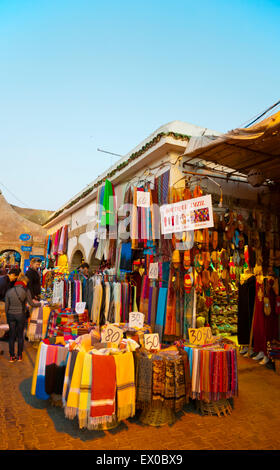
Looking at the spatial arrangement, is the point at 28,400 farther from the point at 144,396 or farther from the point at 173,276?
the point at 173,276

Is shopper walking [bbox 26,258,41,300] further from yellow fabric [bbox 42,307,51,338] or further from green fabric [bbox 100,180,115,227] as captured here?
green fabric [bbox 100,180,115,227]

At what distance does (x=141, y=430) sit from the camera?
316 cm

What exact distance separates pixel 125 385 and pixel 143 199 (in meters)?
3.60

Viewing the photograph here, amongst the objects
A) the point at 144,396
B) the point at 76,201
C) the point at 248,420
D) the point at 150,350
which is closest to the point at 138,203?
the point at 150,350

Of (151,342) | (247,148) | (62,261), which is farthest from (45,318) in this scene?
(62,261)

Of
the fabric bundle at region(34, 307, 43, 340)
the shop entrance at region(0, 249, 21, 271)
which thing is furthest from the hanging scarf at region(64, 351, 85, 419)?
the shop entrance at region(0, 249, 21, 271)

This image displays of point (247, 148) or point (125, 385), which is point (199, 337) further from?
point (247, 148)

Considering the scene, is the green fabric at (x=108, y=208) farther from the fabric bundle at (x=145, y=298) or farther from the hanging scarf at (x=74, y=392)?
the hanging scarf at (x=74, y=392)

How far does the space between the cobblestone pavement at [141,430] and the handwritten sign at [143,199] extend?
11.6ft

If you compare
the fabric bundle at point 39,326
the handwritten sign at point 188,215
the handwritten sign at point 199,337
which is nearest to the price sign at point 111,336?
the handwritten sign at point 199,337

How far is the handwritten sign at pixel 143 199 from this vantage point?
5852mm

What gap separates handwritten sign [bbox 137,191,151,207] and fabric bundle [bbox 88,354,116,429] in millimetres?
3365

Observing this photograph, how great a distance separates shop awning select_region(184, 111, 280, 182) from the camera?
157 inches
